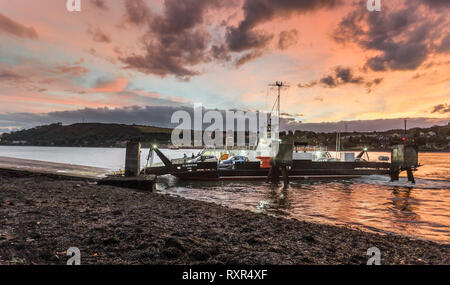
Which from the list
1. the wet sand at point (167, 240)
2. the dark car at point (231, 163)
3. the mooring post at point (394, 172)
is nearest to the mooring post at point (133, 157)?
the wet sand at point (167, 240)

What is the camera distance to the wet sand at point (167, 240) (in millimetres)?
4785

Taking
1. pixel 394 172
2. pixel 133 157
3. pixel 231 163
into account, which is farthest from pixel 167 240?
Answer: pixel 394 172

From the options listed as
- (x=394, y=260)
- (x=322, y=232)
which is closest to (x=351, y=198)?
(x=322, y=232)

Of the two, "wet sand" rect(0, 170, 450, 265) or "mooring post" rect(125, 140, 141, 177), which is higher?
"mooring post" rect(125, 140, 141, 177)

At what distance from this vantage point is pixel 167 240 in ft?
18.1

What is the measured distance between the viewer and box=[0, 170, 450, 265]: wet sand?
4785 mm

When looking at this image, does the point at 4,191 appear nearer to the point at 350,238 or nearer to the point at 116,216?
the point at 116,216

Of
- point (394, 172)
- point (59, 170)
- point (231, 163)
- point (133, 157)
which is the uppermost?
point (133, 157)

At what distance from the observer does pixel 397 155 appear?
3177cm

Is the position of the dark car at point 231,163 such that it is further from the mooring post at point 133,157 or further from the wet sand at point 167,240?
the wet sand at point 167,240

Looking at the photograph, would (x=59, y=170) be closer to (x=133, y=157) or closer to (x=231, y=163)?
(x=133, y=157)

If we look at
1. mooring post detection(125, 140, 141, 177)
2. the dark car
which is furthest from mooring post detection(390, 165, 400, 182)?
mooring post detection(125, 140, 141, 177)

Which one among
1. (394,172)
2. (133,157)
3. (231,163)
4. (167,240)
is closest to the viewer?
(167,240)

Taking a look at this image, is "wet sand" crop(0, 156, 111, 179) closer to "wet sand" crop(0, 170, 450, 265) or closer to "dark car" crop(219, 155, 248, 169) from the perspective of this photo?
"dark car" crop(219, 155, 248, 169)
